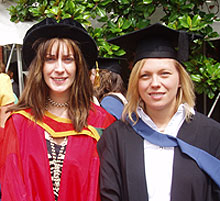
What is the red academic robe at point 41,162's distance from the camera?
1865 mm

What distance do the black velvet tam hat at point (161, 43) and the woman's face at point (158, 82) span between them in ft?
0.20

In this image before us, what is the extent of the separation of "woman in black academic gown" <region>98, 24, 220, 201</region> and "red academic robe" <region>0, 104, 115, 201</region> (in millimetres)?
111

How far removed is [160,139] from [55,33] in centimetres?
111

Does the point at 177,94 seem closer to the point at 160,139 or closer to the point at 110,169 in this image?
the point at 160,139

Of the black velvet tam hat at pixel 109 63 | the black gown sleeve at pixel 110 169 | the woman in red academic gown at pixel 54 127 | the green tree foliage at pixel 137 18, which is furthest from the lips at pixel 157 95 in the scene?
the black velvet tam hat at pixel 109 63

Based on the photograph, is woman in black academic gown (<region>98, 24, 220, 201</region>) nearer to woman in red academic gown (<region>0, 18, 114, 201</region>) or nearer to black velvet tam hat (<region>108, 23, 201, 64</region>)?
black velvet tam hat (<region>108, 23, 201, 64</region>)

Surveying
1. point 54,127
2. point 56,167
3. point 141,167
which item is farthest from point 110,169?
point 54,127

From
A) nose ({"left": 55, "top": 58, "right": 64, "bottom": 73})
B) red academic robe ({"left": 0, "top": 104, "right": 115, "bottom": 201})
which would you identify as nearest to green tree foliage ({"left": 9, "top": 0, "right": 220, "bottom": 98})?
nose ({"left": 55, "top": 58, "right": 64, "bottom": 73})

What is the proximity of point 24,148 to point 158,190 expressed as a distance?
0.96 meters

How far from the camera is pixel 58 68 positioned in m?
2.01

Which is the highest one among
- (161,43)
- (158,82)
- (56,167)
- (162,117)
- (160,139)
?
(161,43)

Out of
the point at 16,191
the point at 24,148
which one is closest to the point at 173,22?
the point at 24,148

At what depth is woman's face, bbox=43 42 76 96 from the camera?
2031 mm

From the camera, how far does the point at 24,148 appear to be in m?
1.92
